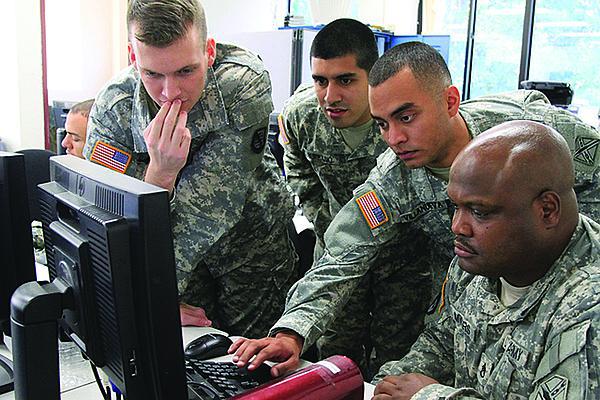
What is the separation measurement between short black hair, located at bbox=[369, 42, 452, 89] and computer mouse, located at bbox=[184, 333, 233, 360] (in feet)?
2.43

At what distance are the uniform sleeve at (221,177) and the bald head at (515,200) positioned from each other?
717mm

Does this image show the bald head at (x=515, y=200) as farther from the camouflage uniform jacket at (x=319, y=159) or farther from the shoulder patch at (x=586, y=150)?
the camouflage uniform jacket at (x=319, y=159)

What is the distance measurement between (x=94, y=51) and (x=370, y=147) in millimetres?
3123

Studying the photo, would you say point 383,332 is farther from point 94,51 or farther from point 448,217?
point 94,51

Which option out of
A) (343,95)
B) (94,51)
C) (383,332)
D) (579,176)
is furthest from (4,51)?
(579,176)

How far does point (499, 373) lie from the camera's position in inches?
42.8

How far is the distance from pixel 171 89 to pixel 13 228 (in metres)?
0.51

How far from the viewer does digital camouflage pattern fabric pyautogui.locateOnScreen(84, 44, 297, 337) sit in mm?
1587

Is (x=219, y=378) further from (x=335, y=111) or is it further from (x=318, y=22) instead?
(x=318, y=22)

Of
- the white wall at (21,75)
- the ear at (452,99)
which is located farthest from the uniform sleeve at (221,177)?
the white wall at (21,75)

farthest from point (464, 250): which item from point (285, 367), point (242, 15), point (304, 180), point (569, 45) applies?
point (569, 45)

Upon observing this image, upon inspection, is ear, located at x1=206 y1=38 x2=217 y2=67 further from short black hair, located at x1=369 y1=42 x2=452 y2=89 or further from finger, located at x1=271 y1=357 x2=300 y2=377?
finger, located at x1=271 y1=357 x2=300 y2=377

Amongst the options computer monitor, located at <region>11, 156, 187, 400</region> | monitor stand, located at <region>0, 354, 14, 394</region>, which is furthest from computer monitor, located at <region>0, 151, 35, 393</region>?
computer monitor, located at <region>11, 156, 187, 400</region>

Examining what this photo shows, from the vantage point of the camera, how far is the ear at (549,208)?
100cm
